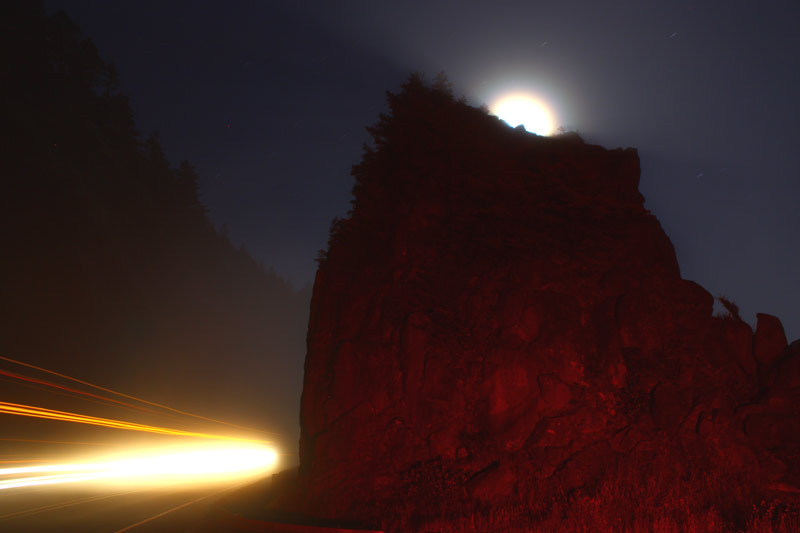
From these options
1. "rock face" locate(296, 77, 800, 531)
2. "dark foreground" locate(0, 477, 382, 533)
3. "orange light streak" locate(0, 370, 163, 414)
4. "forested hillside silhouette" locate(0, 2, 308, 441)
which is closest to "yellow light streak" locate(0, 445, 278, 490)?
"dark foreground" locate(0, 477, 382, 533)

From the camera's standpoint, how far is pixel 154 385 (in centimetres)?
4784

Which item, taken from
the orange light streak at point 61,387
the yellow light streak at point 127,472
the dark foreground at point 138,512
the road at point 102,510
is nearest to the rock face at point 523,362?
the dark foreground at point 138,512

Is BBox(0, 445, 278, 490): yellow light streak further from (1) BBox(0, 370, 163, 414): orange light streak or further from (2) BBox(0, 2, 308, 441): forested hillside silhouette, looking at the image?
(2) BBox(0, 2, 308, 441): forested hillside silhouette

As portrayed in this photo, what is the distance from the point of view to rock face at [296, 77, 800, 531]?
10320 millimetres

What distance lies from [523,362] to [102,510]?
1149cm

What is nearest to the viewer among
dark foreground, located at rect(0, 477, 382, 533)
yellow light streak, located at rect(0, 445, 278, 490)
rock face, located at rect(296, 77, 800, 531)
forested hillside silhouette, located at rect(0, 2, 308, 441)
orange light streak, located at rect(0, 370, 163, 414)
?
dark foreground, located at rect(0, 477, 382, 533)

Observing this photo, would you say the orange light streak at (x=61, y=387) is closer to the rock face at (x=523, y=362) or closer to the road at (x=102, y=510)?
the road at (x=102, y=510)

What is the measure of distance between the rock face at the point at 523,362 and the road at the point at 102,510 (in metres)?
3.19

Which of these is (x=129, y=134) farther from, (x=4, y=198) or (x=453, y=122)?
(x=453, y=122)

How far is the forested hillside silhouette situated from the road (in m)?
18.2

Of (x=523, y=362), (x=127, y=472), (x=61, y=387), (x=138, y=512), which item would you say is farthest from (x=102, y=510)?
(x=61, y=387)

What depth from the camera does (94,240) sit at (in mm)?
42406

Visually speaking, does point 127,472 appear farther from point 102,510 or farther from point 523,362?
point 523,362

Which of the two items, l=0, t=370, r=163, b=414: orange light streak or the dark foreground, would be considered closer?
the dark foreground
